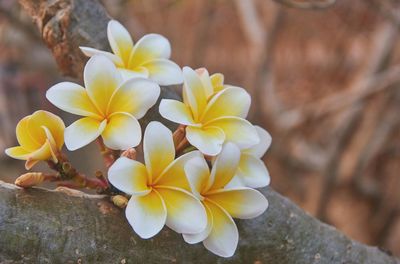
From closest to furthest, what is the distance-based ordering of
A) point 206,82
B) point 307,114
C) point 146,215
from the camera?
point 146,215 → point 206,82 → point 307,114

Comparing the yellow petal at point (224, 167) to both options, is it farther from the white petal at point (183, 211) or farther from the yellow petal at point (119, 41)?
the yellow petal at point (119, 41)

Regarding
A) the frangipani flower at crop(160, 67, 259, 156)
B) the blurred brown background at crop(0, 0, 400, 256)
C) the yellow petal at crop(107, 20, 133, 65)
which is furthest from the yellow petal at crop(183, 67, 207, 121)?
the blurred brown background at crop(0, 0, 400, 256)

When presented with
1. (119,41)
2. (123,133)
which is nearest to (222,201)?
(123,133)

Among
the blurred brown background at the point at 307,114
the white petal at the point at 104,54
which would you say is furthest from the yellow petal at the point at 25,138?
the blurred brown background at the point at 307,114

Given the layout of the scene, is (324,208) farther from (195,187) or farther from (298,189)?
(195,187)

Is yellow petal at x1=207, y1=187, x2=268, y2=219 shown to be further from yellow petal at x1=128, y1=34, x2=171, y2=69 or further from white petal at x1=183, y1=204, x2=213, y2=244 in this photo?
yellow petal at x1=128, y1=34, x2=171, y2=69

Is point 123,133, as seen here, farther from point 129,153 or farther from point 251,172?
point 251,172
